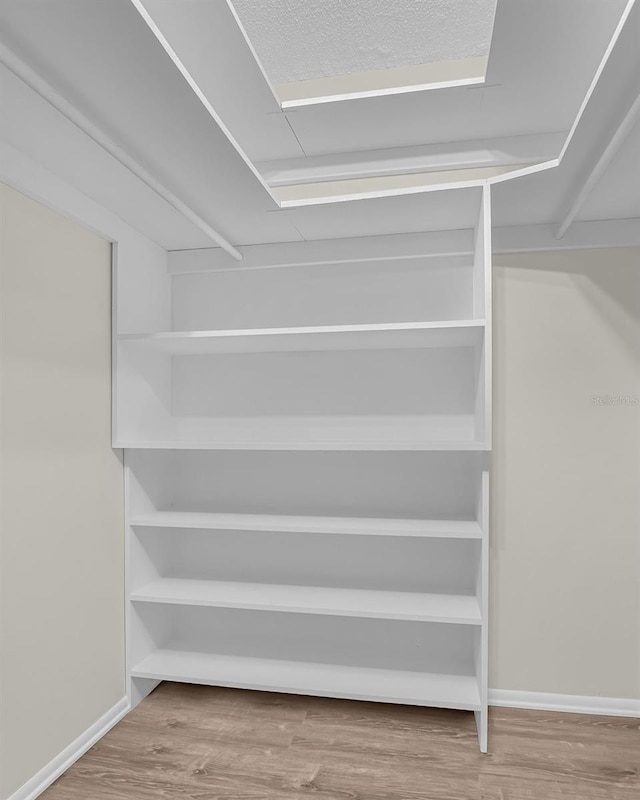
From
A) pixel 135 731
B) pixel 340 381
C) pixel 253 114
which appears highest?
pixel 253 114

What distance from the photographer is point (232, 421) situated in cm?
263

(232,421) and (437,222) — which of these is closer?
(437,222)

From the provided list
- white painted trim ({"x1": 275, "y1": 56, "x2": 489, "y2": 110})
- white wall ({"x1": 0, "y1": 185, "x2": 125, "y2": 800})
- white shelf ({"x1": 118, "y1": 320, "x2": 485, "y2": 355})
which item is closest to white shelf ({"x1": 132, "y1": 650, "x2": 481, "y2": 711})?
white wall ({"x1": 0, "y1": 185, "x2": 125, "y2": 800})

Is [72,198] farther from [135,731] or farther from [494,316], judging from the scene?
[135,731]

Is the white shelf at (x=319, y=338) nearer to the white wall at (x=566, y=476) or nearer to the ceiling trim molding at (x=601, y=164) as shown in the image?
the white wall at (x=566, y=476)

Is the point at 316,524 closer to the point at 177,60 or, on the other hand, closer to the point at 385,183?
the point at 385,183

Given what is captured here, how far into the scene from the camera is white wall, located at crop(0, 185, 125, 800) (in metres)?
1.68

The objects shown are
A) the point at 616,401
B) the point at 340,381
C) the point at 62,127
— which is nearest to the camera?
the point at 62,127

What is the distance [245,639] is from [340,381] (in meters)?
1.27

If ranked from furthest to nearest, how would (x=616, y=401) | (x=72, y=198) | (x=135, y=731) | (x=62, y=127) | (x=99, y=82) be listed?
(x=616, y=401), (x=135, y=731), (x=72, y=198), (x=62, y=127), (x=99, y=82)

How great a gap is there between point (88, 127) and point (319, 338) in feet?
3.53

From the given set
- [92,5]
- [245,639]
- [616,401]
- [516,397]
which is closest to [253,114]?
[92,5]

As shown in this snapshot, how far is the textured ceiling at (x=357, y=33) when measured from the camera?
1659 mm

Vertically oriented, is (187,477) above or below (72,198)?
below
